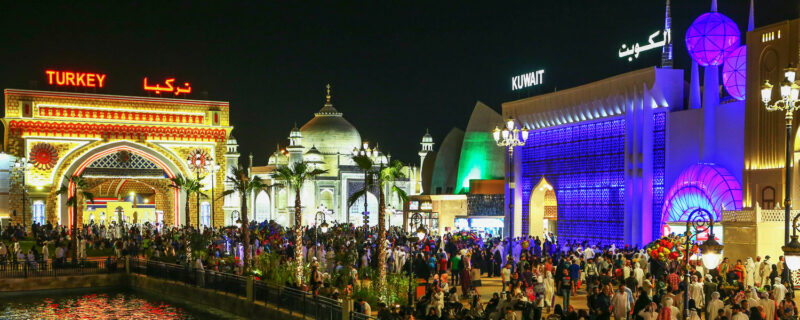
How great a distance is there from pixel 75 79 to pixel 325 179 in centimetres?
2007

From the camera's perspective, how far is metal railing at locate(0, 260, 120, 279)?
31297 millimetres

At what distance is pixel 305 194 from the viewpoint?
6588cm

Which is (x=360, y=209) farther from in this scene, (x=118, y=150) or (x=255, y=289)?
(x=255, y=289)

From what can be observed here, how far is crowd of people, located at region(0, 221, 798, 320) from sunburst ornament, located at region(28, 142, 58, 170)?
12.5 m

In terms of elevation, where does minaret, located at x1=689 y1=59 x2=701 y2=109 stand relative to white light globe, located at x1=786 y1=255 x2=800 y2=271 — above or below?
above

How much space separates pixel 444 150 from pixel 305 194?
450 inches

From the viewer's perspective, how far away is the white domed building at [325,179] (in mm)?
66625

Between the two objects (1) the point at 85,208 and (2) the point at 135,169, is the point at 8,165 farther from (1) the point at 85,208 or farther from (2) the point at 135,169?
(1) the point at 85,208

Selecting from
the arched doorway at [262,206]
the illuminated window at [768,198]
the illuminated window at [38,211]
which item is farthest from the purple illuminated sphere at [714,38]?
the arched doorway at [262,206]

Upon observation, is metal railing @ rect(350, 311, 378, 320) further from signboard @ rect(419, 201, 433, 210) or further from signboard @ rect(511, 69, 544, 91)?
signboard @ rect(419, 201, 433, 210)

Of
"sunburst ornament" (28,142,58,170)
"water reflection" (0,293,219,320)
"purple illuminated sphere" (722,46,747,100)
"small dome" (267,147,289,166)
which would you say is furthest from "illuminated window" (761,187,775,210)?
"small dome" (267,147,289,166)

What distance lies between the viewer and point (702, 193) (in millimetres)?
33906

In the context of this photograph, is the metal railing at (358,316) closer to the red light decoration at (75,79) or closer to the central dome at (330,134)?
the red light decoration at (75,79)

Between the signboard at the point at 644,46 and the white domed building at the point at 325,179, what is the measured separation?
1058 inches
